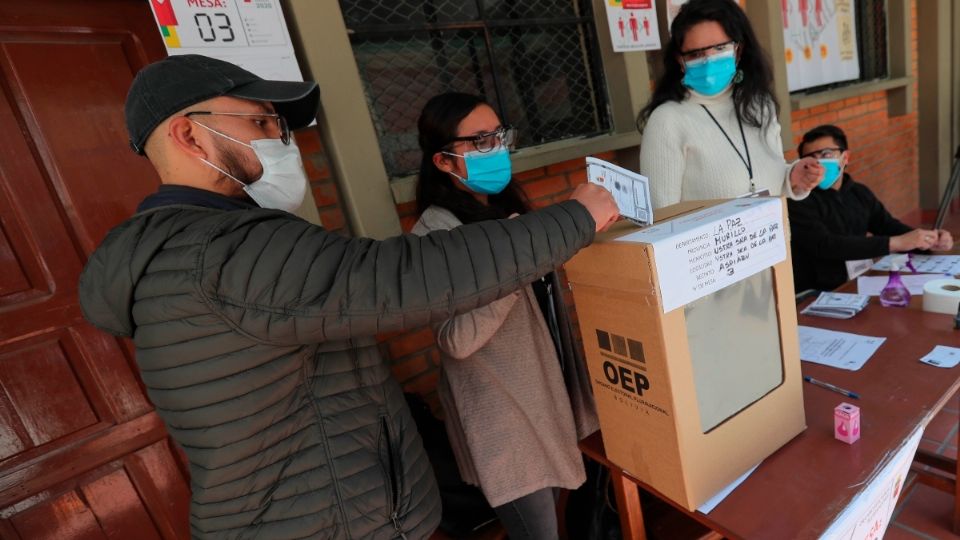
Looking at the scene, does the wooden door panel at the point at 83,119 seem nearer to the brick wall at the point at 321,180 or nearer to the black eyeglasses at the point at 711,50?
the brick wall at the point at 321,180

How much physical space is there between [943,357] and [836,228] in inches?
52.7

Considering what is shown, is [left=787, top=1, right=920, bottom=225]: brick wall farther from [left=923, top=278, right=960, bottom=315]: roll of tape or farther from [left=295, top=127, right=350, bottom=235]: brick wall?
[left=295, top=127, right=350, bottom=235]: brick wall

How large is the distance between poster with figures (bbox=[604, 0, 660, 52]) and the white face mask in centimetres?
198

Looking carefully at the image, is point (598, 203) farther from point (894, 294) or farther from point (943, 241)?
point (943, 241)

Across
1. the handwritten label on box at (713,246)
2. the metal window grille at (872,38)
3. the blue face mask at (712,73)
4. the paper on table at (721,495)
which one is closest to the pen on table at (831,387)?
the paper on table at (721,495)

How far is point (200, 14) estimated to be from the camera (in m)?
1.35

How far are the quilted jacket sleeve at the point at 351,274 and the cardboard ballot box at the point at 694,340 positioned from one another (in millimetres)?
181

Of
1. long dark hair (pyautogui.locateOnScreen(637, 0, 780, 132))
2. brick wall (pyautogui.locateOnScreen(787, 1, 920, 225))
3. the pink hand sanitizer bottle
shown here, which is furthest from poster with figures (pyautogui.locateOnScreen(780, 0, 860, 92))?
the pink hand sanitizer bottle

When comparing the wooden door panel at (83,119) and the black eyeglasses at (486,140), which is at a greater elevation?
the wooden door panel at (83,119)

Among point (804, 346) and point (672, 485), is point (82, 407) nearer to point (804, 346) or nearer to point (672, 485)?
point (672, 485)

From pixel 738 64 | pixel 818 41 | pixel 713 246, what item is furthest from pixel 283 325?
pixel 818 41

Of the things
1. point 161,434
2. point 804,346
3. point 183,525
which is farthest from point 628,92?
point 183,525

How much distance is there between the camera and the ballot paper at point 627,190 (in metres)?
0.83

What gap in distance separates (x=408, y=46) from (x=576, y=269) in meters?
1.60
